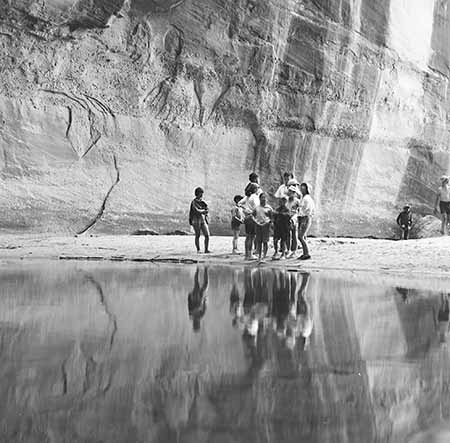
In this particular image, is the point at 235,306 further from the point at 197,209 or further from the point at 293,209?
the point at 197,209

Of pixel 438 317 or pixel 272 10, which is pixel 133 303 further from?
pixel 272 10

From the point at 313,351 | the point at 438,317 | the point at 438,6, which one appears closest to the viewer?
the point at 313,351

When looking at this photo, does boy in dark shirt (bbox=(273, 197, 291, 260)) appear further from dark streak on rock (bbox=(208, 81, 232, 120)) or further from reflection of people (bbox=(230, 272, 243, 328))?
dark streak on rock (bbox=(208, 81, 232, 120))

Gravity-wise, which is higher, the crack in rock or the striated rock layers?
the striated rock layers

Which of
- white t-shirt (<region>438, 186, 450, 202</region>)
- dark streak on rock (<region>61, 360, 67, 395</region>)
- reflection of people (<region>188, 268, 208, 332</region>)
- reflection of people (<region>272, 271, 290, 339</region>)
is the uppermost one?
white t-shirt (<region>438, 186, 450, 202</region>)

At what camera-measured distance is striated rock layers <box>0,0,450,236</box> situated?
56.9ft

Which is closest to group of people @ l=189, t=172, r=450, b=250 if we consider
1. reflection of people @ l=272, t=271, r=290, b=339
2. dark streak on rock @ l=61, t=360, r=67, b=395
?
reflection of people @ l=272, t=271, r=290, b=339

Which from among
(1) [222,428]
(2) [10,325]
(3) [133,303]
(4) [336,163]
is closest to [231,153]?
(4) [336,163]

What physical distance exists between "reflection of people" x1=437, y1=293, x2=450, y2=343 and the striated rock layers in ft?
36.4

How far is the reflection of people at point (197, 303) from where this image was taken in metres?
6.04

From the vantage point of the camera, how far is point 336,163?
21.4 m

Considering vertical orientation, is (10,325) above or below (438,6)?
below

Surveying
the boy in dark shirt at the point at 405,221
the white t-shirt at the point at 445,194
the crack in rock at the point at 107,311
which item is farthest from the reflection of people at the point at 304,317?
the boy in dark shirt at the point at 405,221

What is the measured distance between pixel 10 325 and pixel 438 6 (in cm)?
2219
